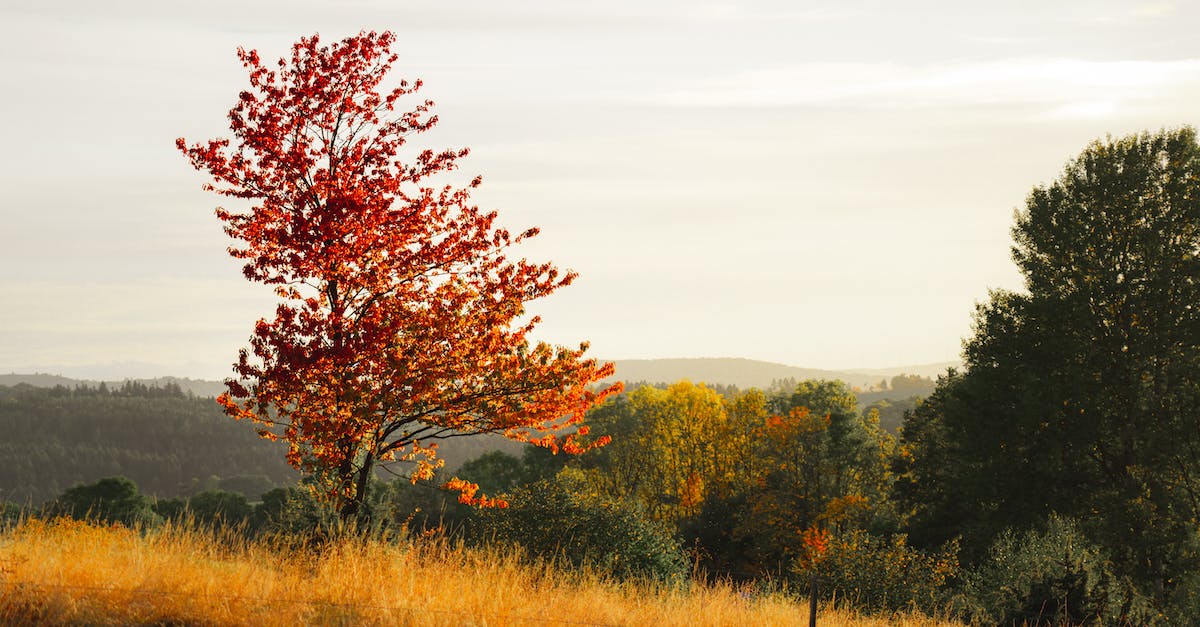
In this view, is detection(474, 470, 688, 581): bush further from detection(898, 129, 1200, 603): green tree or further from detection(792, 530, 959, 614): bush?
detection(898, 129, 1200, 603): green tree

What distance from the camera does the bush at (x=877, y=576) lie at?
18.2 meters

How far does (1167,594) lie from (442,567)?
77.3ft

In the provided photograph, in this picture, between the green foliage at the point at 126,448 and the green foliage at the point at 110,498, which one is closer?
the green foliage at the point at 110,498

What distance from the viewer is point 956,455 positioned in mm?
30812

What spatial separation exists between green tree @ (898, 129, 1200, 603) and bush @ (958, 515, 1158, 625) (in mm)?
6699

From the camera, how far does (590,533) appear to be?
1844cm

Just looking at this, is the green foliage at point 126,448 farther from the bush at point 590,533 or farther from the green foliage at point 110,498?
the bush at point 590,533

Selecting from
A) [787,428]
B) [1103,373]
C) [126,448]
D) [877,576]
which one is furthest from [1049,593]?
[126,448]

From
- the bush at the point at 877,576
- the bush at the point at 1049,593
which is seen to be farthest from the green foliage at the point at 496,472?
the bush at the point at 1049,593

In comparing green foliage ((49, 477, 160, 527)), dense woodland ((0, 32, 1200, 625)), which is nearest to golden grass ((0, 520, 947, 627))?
dense woodland ((0, 32, 1200, 625))

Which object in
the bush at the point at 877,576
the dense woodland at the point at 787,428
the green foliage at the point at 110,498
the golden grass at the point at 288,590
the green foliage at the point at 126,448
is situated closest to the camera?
the golden grass at the point at 288,590

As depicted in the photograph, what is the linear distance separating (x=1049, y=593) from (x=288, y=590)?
38.8ft

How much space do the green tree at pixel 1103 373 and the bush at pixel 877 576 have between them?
8.98 m

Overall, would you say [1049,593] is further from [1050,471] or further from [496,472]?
[496,472]
